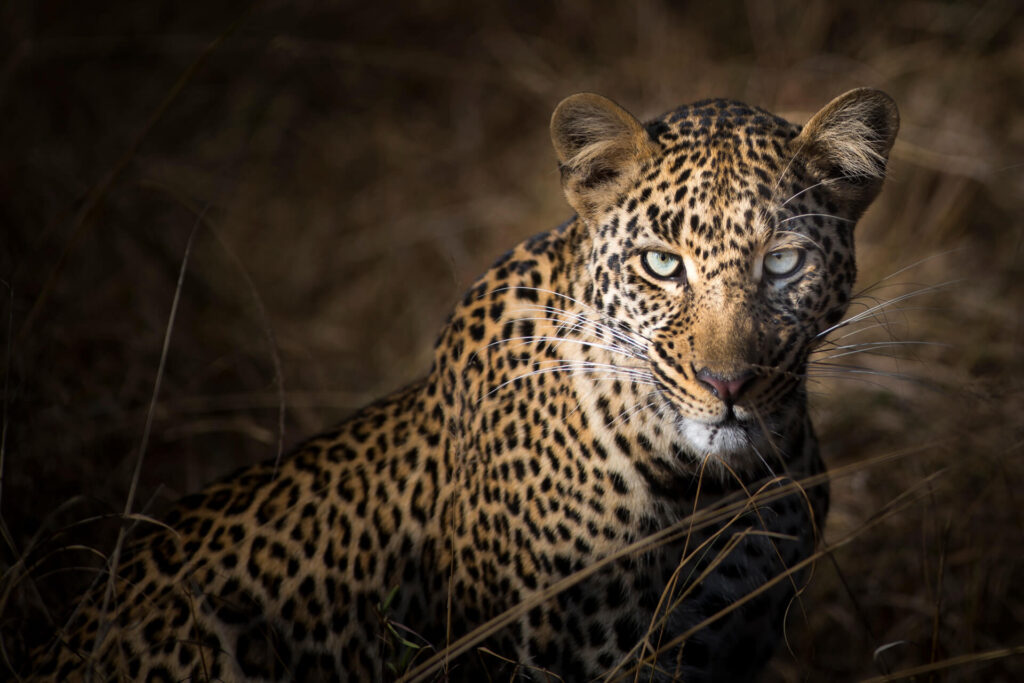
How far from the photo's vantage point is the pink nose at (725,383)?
9.84ft

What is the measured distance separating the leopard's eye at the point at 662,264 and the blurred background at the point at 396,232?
829 mm

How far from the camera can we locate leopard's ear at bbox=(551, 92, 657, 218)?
3.34m

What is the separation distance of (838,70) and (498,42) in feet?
11.4

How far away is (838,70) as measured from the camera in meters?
8.27

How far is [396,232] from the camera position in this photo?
8383 millimetres

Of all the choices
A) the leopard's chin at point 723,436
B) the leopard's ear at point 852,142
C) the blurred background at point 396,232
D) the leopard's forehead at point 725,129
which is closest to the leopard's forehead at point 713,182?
the leopard's forehead at point 725,129

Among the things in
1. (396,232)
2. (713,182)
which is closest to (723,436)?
(713,182)

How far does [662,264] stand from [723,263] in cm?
24

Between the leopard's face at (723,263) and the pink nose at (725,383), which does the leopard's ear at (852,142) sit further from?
the pink nose at (725,383)

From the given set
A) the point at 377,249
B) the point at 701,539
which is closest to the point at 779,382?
the point at 701,539

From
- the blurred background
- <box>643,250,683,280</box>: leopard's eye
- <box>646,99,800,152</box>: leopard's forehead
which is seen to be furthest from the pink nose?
<box>646,99,800,152</box>: leopard's forehead

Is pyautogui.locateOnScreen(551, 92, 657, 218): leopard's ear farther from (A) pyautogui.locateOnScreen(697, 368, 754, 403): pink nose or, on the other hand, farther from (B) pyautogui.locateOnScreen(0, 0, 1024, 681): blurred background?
(B) pyautogui.locateOnScreen(0, 0, 1024, 681): blurred background

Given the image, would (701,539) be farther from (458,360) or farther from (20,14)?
(20,14)

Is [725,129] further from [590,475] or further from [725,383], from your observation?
[590,475]
